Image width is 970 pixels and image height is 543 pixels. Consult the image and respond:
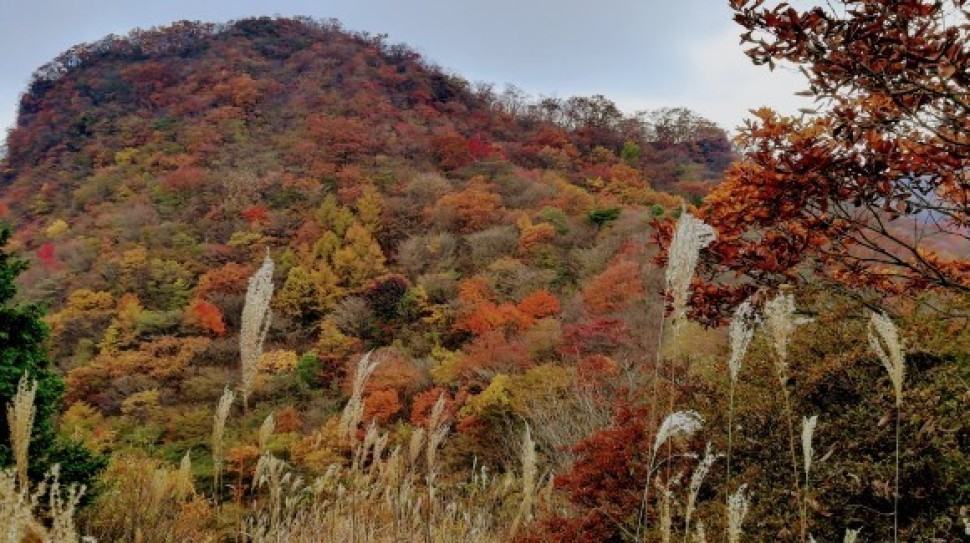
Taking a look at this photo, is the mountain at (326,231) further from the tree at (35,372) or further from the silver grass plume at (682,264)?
the tree at (35,372)

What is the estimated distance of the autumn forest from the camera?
2393 millimetres

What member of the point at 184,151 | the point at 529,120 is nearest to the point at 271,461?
the point at 184,151

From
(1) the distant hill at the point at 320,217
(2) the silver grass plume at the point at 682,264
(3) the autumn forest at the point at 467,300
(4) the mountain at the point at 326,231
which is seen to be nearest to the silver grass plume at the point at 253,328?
(3) the autumn forest at the point at 467,300

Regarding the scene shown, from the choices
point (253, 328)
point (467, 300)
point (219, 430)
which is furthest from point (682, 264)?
point (467, 300)

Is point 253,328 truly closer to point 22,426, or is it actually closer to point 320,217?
point 22,426

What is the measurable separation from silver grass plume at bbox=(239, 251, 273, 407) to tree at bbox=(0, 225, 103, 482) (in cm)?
554

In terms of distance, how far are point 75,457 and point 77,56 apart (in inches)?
1951

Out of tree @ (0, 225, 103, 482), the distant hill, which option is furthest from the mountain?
tree @ (0, 225, 103, 482)

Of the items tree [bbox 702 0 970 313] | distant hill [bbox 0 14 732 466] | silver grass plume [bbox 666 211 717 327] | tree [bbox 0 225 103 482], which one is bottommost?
tree [bbox 0 225 103 482]

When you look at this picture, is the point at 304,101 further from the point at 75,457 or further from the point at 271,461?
the point at 271,461

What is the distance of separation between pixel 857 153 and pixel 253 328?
2.57 meters

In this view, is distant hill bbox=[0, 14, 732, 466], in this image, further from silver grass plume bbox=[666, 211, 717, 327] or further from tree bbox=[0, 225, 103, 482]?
silver grass plume bbox=[666, 211, 717, 327]

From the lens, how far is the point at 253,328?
1.50 metres

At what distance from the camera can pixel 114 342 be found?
18.6 meters
